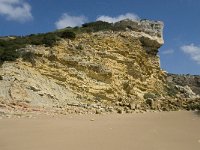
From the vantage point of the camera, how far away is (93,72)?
25.7m

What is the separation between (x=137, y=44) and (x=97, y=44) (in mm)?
3683

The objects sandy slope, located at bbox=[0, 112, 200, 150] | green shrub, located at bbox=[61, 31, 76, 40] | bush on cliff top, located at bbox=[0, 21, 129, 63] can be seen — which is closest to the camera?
sandy slope, located at bbox=[0, 112, 200, 150]

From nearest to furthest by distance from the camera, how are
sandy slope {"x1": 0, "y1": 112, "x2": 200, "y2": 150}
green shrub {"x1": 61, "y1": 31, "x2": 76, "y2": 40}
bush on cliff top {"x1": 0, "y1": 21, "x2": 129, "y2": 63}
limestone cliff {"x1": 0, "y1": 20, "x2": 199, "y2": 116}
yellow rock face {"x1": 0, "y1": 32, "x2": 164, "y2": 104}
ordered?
1. sandy slope {"x1": 0, "y1": 112, "x2": 200, "y2": 150}
2. limestone cliff {"x1": 0, "y1": 20, "x2": 199, "y2": 116}
3. yellow rock face {"x1": 0, "y1": 32, "x2": 164, "y2": 104}
4. bush on cliff top {"x1": 0, "y1": 21, "x2": 129, "y2": 63}
5. green shrub {"x1": 61, "y1": 31, "x2": 76, "y2": 40}

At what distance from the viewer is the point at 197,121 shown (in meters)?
7.91

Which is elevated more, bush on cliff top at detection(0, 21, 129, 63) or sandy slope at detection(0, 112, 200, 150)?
bush on cliff top at detection(0, 21, 129, 63)

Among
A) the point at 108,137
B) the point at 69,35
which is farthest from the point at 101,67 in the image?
the point at 108,137

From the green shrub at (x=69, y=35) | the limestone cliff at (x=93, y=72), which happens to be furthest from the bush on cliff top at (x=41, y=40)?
the limestone cliff at (x=93, y=72)

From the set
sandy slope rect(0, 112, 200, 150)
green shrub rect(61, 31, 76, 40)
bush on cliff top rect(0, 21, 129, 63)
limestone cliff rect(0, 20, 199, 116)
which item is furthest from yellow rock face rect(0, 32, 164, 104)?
sandy slope rect(0, 112, 200, 150)

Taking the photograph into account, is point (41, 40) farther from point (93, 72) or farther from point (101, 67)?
point (101, 67)

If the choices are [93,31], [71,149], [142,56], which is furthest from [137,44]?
[71,149]

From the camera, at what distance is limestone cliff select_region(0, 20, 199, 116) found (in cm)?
2128

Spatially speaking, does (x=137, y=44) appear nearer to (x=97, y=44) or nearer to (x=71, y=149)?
(x=97, y=44)

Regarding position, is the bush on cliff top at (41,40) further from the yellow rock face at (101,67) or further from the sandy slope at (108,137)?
the sandy slope at (108,137)

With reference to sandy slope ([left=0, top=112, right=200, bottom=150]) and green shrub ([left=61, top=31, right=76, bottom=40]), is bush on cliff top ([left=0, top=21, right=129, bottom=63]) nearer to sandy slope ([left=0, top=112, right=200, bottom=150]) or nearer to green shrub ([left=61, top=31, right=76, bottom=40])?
green shrub ([left=61, top=31, right=76, bottom=40])
